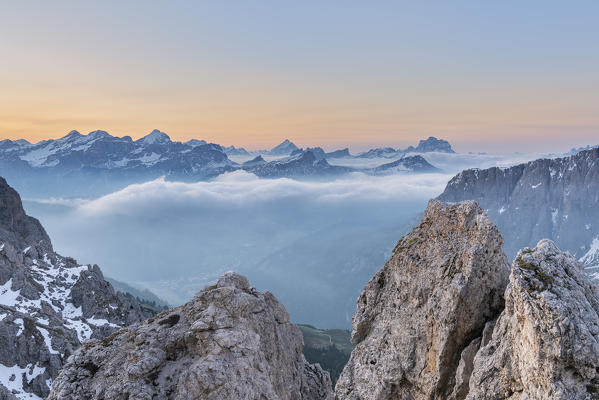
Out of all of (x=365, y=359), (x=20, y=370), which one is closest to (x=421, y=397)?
(x=365, y=359)

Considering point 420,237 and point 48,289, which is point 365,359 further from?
point 48,289

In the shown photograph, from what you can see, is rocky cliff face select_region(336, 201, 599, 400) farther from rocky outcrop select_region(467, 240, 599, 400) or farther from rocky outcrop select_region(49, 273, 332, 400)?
rocky outcrop select_region(49, 273, 332, 400)

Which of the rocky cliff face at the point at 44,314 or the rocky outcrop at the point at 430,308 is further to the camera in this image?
the rocky cliff face at the point at 44,314

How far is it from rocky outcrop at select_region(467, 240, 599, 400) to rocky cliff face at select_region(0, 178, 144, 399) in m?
71.1

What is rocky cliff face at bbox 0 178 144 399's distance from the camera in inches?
4035

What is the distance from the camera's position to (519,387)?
52.9 ft

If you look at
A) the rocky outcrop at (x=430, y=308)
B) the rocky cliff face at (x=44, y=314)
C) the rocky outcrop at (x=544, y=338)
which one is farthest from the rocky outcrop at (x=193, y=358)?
the rocky cliff face at (x=44, y=314)

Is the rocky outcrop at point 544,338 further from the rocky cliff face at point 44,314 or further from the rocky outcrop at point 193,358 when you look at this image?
the rocky cliff face at point 44,314

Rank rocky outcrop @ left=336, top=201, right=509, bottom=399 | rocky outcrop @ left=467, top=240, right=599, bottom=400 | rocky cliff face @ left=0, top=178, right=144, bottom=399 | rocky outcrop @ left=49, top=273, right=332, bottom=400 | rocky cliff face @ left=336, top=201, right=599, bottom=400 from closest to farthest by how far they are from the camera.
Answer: rocky outcrop @ left=467, top=240, right=599, bottom=400 → rocky cliff face @ left=336, top=201, right=599, bottom=400 → rocky outcrop @ left=336, top=201, right=509, bottom=399 → rocky outcrop @ left=49, top=273, right=332, bottom=400 → rocky cliff face @ left=0, top=178, right=144, bottom=399

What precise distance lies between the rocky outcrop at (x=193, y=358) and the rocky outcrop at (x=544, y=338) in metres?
15.0

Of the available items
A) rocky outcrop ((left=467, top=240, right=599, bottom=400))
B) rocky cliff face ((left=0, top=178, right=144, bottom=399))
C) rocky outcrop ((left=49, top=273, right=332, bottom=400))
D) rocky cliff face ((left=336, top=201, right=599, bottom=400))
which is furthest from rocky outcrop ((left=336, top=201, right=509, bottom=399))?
rocky cliff face ((left=0, top=178, right=144, bottom=399))

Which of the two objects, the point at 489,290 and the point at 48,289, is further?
the point at 48,289

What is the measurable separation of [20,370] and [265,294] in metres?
102

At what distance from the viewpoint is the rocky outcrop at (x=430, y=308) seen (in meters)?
21.6
